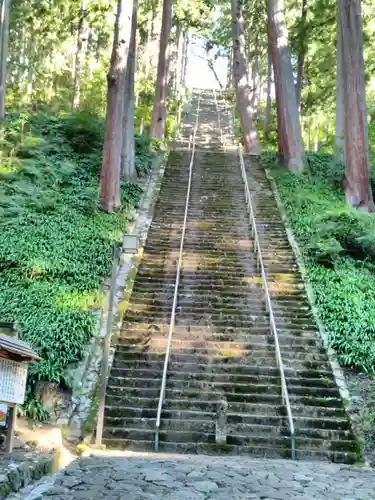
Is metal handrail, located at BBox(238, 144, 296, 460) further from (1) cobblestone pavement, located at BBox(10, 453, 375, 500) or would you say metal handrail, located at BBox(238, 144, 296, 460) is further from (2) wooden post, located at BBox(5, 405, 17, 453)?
(2) wooden post, located at BBox(5, 405, 17, 453)

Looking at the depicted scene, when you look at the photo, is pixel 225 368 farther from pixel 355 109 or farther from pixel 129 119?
pixel 129 119

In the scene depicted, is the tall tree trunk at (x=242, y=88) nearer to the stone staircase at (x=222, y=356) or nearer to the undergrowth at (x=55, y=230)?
the undergrowth at (x=55, y=230)

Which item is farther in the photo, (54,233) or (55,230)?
(55,230)

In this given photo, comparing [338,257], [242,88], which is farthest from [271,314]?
[242,88]

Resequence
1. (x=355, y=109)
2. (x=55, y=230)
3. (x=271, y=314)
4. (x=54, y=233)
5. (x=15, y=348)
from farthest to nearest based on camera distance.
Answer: (x=355, y=109) → (x=55, y=230) → (x=54, y=233) → (x=271, y=314) → (x=15, y=348)

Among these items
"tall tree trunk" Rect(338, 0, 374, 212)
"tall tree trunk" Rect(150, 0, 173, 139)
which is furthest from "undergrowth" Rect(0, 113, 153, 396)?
"tall tree trunk" Rect(338, 0, 374, 212)

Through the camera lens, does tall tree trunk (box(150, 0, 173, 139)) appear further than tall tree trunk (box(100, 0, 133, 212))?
Yes

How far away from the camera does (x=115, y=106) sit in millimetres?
17016

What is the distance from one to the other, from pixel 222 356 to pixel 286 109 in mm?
12405

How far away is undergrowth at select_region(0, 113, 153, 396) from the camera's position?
1118cm

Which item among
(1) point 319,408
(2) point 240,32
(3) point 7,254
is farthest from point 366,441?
(2) point 240,32

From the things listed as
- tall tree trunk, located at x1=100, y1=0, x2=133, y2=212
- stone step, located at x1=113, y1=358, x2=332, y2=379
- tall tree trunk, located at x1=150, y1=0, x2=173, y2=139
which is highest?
tall tree trunk, located at x1=150, y1=0, x2=173, y2=139

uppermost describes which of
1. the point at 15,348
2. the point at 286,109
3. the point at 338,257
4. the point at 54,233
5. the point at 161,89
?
the point at 161,89

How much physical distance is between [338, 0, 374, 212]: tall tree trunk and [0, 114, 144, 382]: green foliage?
6.61m
